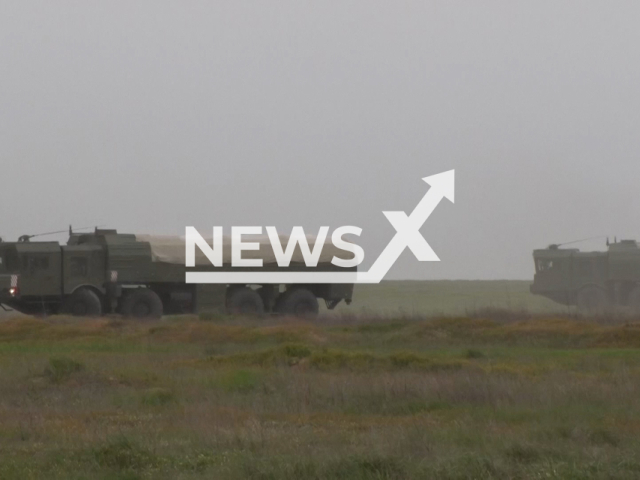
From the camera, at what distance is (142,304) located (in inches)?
1321

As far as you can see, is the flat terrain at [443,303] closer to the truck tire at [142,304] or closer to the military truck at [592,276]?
the military truck at [592,276]

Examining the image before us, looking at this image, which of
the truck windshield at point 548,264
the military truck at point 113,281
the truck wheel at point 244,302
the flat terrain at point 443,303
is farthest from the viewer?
the truck windshield at point 548,264

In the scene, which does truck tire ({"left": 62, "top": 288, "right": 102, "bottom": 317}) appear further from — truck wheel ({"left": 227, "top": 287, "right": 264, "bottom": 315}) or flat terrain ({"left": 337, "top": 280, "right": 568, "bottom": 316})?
flat terrain ({"left": 337, "top": 280, "right": 568, "bottom": 316})

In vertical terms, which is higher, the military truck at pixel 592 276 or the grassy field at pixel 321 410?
the military truck at pixel 592 276

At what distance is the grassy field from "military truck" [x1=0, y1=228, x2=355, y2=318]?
8.03 meters

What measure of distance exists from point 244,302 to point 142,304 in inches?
128

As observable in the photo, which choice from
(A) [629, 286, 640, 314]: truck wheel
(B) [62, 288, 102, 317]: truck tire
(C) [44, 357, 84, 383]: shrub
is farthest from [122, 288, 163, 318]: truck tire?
(A) [629, 286, 640, 314]: truck wheel

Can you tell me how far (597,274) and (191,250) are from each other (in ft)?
52.8

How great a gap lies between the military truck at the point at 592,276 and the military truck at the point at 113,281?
10127 mm

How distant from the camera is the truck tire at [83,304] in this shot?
108ft

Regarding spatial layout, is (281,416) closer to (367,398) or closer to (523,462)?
(367,398)

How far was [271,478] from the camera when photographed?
28.4 ft

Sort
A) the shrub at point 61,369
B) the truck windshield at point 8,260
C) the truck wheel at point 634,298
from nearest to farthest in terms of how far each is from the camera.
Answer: the shrub at point 61,369, the truck windshield at point 8,260, the truck wheel at point 634,298

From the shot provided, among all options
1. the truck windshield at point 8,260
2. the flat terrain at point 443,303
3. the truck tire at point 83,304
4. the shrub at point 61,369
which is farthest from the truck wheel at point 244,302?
the shrub at point 61,369
